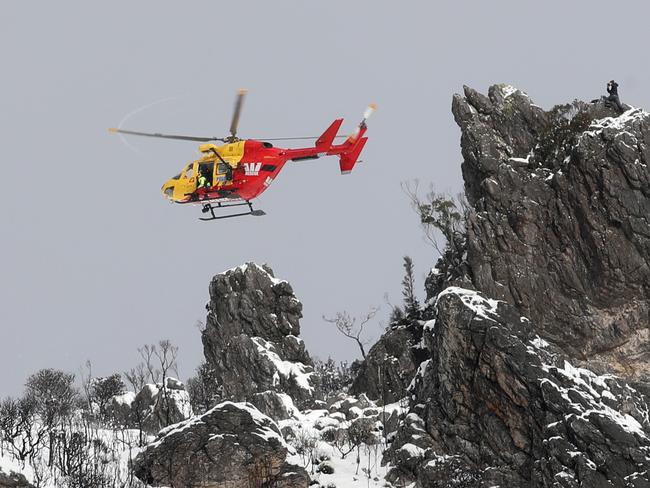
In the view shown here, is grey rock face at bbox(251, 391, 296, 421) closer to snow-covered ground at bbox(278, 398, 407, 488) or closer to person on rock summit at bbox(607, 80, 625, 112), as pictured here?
snow-covered ground at bbox(278, 398, 407, 488)

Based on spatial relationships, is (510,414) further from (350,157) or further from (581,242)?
(350,157)

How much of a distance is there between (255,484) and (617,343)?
76.1 ft

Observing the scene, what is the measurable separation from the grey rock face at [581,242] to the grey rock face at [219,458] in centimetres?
1646

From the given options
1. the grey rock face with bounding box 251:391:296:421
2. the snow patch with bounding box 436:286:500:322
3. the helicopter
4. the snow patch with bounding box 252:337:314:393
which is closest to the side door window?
the helicopter

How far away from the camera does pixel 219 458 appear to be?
3831 centimetres

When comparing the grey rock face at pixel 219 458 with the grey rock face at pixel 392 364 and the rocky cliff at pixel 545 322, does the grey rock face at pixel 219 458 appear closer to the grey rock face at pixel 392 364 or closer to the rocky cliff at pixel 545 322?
the rocky cliff at pixel 545 322

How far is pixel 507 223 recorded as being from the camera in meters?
46.3

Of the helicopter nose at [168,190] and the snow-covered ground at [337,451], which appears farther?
the snow-covered ground at [337,451]

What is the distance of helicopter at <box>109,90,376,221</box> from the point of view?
125 ft

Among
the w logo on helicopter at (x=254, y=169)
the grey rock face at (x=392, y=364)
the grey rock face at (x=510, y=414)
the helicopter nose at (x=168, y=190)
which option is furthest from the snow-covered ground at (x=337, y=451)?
the helicopter nose at (x=168, y=190)

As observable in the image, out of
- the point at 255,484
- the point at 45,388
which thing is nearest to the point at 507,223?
the point at 255,484

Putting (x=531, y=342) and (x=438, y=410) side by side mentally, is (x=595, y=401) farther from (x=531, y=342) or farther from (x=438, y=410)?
(x=438, y=410)

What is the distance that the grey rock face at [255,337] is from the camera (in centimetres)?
6062

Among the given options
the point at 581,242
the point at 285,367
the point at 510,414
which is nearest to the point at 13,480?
the point at 510,414
